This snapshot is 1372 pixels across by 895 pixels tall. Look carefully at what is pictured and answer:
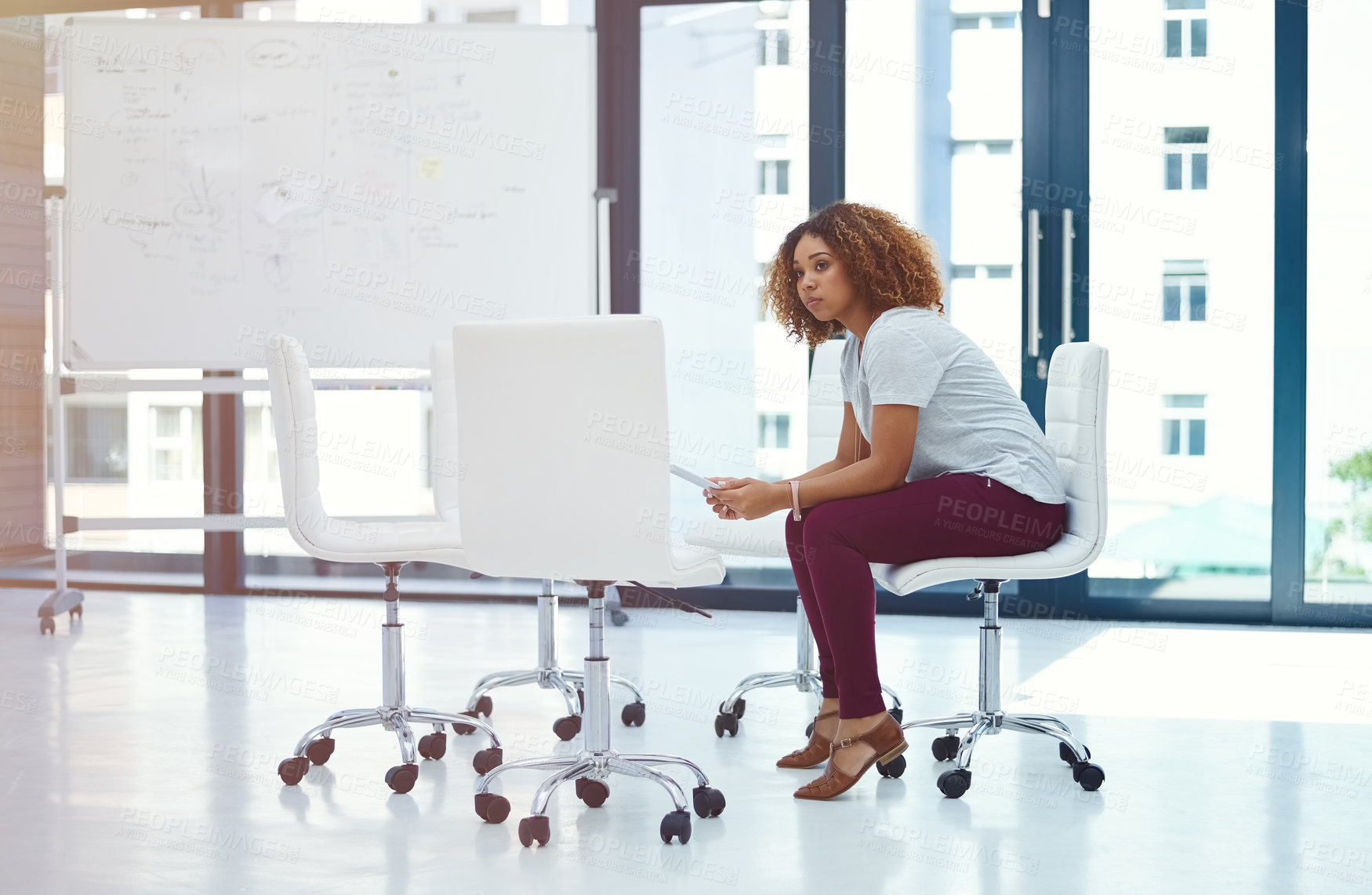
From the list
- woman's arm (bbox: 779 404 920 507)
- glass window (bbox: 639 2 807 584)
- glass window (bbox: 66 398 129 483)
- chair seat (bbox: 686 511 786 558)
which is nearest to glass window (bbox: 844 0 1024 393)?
glass window (bbox: 639 2 807 584)

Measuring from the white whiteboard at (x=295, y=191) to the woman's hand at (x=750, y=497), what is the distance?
1.95 m

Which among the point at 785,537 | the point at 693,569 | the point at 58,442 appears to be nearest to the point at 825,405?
the point at 785,537

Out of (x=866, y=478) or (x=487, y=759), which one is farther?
(x=487, y=759)

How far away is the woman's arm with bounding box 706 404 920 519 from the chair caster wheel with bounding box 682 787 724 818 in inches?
19.5

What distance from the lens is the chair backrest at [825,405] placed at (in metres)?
3.21

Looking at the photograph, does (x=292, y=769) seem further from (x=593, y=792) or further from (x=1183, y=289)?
(x=1183, y=289)

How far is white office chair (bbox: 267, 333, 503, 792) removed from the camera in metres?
2.44

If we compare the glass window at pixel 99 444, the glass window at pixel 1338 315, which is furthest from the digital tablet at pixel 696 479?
the glass window at pixel 99 444

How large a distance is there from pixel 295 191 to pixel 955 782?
295 centimetres

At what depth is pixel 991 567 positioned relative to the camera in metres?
2.36

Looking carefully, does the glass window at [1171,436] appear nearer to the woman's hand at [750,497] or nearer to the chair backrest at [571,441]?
the woman's hand at [750,497]

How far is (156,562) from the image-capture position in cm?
517

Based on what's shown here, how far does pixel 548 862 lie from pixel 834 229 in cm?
132

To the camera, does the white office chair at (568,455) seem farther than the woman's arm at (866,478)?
No
